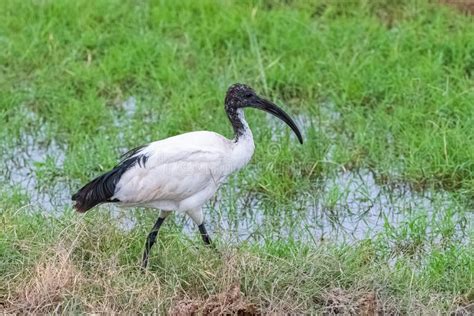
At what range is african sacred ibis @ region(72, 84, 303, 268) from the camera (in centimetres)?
621

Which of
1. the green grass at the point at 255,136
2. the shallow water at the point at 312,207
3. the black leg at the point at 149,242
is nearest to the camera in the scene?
the green grass at the point at 255,136

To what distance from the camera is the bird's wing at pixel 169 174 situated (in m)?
6.21

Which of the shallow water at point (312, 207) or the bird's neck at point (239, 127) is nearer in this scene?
the bird's neck at point (239, 127)

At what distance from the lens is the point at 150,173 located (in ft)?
20.4

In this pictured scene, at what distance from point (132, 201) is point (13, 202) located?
1.27m

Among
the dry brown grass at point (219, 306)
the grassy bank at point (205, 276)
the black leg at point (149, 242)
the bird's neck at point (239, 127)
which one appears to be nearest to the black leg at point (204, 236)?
the grassy bank at point (205, 276)

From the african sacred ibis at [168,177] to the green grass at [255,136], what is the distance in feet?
0.63

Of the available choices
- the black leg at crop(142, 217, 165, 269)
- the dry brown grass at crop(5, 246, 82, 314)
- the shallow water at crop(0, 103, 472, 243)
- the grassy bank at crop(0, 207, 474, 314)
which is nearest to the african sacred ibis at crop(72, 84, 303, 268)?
the black leg at crop(142, 217, 165, 269)

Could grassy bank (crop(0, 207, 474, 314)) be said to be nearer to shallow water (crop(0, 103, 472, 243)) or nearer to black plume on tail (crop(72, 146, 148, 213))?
black plume on tail (crop(72, 146, 148, 213))

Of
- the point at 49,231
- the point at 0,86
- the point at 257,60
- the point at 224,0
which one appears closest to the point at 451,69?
the point at 257,60

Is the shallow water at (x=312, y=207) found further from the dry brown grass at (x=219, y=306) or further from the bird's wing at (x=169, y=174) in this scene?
the dry brown grass at (x=219, y=306)

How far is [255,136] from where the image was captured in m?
8.37

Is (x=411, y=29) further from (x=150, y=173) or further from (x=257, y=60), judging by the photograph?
(x=150, y=173)

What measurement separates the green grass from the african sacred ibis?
0.63ft
